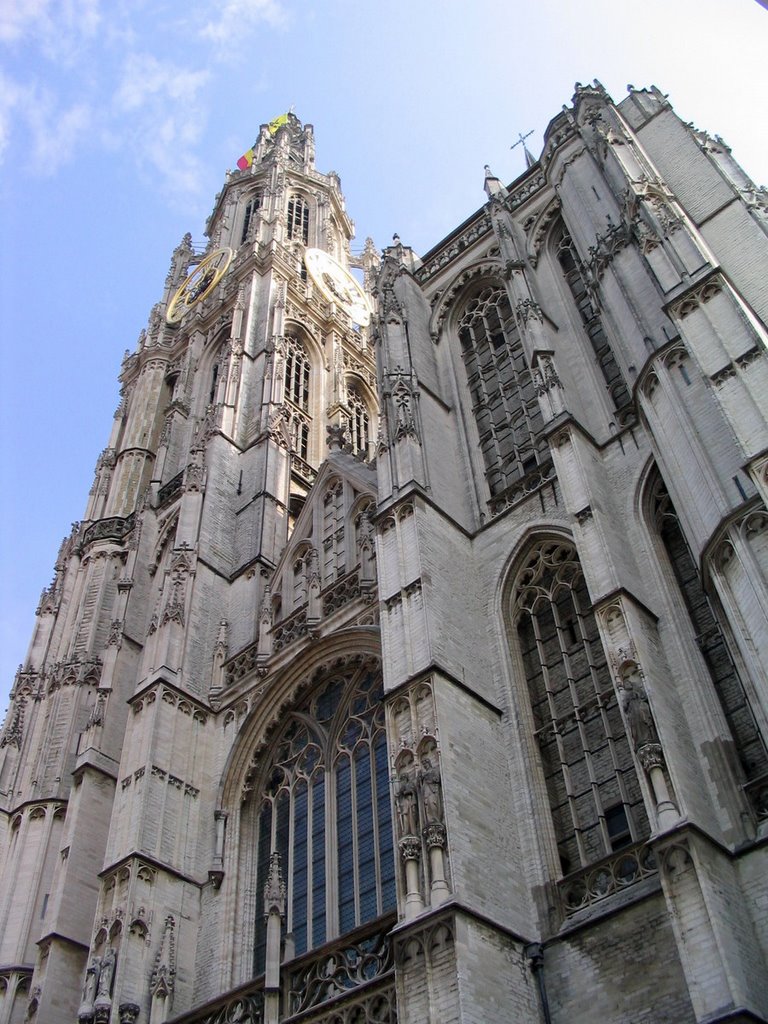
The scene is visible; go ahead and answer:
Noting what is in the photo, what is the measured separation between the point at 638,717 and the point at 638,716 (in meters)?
0.01

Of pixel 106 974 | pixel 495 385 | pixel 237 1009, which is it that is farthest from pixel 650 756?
pixel 495 385

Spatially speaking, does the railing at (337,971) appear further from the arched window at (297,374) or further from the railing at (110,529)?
the arched window at (297,374)

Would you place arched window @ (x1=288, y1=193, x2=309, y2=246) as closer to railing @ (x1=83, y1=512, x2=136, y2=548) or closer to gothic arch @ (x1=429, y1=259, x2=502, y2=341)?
railing @ (x1=83, y1=512, x2=136, y2=548)

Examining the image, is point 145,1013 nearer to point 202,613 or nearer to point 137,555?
point 202,613

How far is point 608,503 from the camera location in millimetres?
15086

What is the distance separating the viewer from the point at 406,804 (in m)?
12.9

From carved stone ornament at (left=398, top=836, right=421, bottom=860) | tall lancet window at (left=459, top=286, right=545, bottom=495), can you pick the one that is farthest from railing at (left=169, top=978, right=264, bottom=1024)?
tall lancet window at (left=459, top=286, right=545, bottom=495)

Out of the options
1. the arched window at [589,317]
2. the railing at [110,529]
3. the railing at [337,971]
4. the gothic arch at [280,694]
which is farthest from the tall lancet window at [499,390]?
the railing at [110,529]

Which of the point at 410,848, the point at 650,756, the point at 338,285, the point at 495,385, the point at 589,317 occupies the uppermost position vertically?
the point at 338,285

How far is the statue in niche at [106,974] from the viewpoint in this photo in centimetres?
1462

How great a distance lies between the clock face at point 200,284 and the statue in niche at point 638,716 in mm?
26921

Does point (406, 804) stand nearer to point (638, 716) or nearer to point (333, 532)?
point (638, 716)

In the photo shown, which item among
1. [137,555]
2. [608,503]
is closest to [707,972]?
[608,503]

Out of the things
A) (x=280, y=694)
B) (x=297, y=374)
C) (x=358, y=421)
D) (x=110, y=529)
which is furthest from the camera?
(x=358, y=421)
